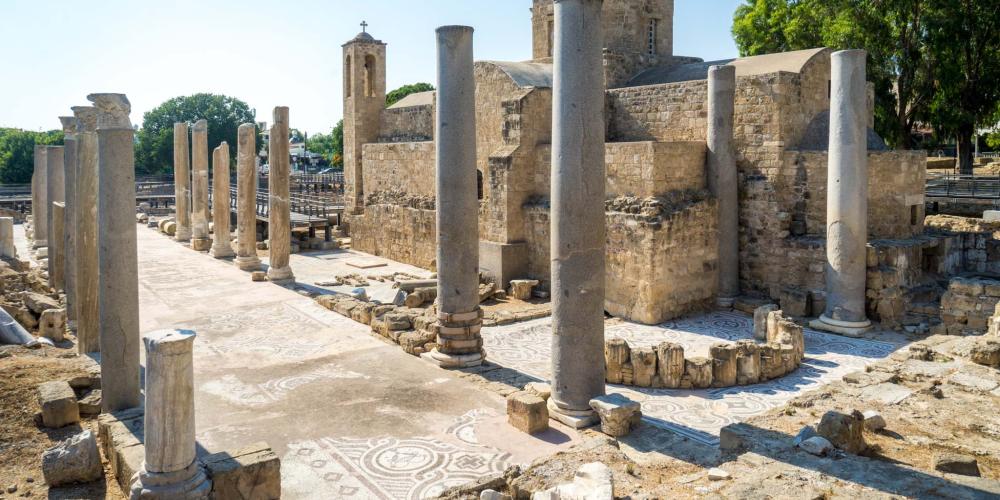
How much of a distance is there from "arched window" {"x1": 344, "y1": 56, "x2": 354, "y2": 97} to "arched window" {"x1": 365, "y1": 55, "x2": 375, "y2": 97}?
1.76 feet

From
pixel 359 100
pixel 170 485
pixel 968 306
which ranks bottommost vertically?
pixel 170 485

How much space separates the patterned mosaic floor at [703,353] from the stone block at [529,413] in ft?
4.99

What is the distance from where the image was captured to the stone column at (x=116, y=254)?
7.11 m

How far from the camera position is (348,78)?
2547 centimetres

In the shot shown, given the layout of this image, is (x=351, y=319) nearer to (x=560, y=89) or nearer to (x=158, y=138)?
(x=560, y=89)

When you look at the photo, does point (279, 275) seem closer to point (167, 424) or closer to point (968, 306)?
point (167, 424)

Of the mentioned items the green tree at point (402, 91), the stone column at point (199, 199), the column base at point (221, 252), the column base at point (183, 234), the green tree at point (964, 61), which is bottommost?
the column base at point (221, 252)

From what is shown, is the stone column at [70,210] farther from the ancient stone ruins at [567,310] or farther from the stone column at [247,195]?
the stone column at [247,195]

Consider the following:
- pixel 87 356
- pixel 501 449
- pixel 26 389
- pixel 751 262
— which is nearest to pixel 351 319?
pixel 87 356

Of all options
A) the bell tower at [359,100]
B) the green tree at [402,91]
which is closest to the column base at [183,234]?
the bell tower at [359,100]

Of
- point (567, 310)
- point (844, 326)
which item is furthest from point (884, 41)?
point (567, 310)

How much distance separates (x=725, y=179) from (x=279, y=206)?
368 inches

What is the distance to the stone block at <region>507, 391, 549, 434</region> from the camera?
730cm

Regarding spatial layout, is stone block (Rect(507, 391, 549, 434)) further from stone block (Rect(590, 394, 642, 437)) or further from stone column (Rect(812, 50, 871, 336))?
stone column (Rect(812, 50, 871, 336))
